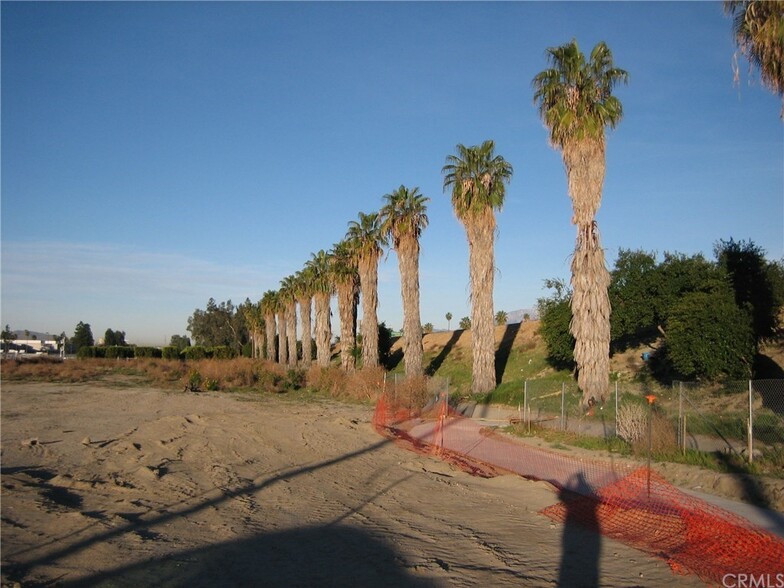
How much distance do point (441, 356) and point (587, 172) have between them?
117 feet

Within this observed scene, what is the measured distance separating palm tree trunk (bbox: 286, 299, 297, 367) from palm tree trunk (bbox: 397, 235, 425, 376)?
3433cm

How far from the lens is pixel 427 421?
26000 millimetres

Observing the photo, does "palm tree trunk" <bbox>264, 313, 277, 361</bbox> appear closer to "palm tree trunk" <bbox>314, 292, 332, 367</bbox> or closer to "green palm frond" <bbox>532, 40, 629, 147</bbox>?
"palm tree trunk" <bbox>314, 292, 332, 367</bbox>

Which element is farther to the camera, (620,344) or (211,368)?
(211,368)

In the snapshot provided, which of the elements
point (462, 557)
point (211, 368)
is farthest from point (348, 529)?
point (211, 368)

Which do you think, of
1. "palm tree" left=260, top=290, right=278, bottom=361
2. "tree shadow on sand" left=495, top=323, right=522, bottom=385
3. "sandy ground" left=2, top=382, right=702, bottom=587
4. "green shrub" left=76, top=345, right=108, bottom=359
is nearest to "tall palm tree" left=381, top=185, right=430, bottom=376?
"tree shadow on sand" left=495, top=323, right=522, bottom=385

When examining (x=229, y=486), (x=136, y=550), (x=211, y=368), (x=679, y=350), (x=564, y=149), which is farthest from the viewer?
(x=211, y=368)

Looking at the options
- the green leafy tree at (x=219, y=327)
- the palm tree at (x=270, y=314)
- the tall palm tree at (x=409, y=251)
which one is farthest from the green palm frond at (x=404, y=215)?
the green leafy tree at (x=219, y=327)

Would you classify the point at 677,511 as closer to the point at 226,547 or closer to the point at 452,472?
the point at 452,472

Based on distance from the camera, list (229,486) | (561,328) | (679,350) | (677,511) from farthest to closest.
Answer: (561,328), (679,350), (229,486), (677,511)

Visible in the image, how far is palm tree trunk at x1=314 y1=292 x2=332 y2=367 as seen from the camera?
2297 inches

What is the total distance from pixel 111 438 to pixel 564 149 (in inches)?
756

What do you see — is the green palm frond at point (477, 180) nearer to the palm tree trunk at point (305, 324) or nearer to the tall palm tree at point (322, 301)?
the tall palm tree at point (322, 301)

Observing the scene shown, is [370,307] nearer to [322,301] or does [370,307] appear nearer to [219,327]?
[322,301]
